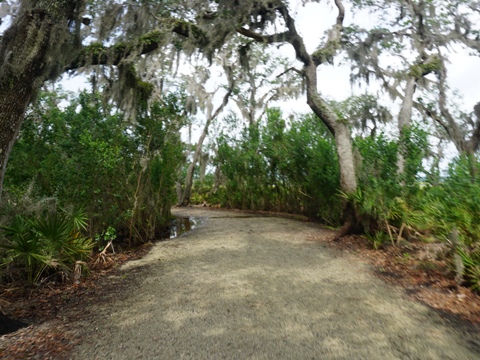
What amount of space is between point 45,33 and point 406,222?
22.4 ft

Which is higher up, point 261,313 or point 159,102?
point 159,102

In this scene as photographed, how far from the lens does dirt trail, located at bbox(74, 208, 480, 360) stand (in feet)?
10.2

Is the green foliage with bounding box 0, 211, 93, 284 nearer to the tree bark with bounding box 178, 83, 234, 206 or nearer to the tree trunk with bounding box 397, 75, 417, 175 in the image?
the tree trunk with bounding box 397, 75, 417, 175

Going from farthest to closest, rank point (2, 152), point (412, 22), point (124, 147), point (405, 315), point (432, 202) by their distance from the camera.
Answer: point (412, 22)
point (124, 147)
point (432, 202)
point (405, 315)
point (2, 152)

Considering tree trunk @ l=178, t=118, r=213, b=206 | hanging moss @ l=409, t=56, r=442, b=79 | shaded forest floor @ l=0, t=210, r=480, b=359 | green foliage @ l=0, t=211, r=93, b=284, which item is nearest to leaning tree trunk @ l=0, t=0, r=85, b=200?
green foliage @ l=0, t=211, r=93, b=284

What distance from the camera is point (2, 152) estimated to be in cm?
361

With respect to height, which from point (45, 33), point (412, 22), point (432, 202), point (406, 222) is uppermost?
point (412, 22)

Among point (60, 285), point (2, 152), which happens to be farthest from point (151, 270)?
point (2, 152)

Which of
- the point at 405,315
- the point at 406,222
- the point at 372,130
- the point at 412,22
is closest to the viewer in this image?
Answer: the point at 405,315

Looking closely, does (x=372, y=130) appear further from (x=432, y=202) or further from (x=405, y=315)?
(x=405, y=315)

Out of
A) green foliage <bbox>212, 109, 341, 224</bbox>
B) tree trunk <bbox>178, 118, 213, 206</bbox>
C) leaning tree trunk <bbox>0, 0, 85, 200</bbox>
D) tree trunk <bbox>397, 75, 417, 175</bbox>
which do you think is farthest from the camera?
tree trunk <bbox>178, 118, 213, 206</bbox>

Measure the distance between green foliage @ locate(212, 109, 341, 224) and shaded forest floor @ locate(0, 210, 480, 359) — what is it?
4.15m

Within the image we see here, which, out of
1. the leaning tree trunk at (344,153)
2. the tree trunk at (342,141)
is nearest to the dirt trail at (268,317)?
the leaning tree trunk at (344,153)

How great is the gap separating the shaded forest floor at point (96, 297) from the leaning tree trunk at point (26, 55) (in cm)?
163
